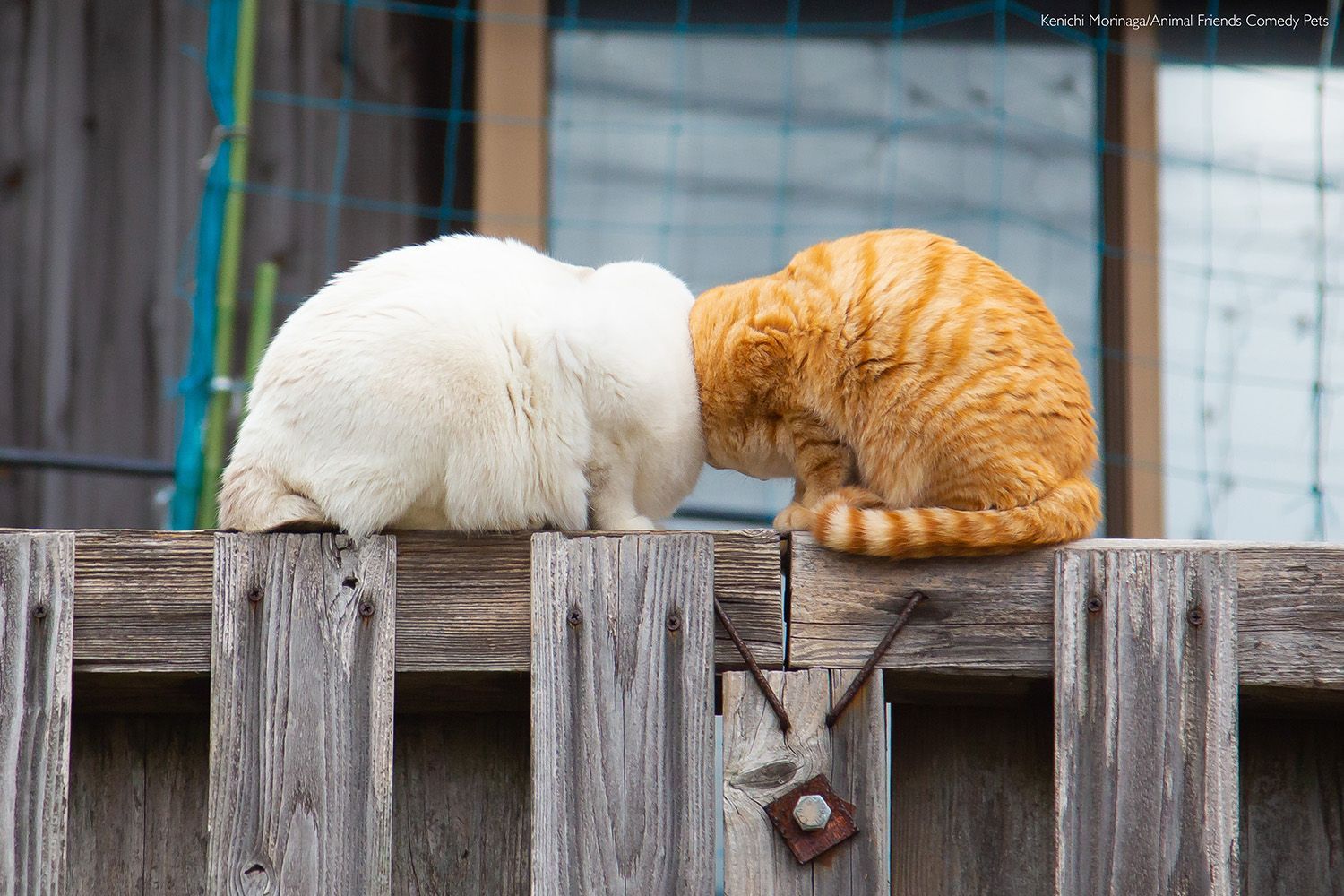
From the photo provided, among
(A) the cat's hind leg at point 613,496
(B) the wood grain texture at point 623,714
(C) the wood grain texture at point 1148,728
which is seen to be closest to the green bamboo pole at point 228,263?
(A) the cat's hind leg at point 613,496

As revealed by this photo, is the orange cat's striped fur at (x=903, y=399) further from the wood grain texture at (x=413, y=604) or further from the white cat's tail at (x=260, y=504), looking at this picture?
the white cat's tail at (x=260, y=504)

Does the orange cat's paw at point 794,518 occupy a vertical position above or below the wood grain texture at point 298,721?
above

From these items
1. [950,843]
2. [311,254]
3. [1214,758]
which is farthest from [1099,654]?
[311,254]

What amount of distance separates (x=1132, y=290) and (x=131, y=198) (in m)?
2.88

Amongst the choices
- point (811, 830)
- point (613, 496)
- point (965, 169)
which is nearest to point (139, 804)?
point (613, 496)

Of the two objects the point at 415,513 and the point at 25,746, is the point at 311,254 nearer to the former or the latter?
the point at 415,513

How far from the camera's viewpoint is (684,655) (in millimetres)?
1571

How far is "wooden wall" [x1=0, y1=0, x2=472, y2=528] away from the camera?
3.65 metres

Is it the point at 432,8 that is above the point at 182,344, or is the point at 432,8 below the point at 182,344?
above

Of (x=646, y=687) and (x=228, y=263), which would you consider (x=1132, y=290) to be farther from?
(x=646, y=687)

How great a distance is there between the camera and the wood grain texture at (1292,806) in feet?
5.67

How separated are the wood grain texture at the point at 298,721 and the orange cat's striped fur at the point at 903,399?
1.96ft

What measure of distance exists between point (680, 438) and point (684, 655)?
60cm

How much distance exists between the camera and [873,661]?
158 cm
